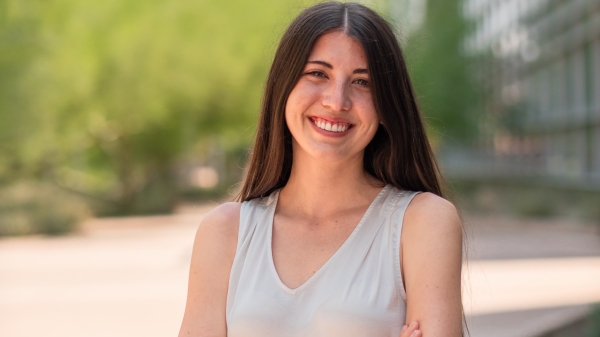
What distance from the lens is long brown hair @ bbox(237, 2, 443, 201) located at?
2.39m

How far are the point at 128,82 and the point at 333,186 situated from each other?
2214 centimetres

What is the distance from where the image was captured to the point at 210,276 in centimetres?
247

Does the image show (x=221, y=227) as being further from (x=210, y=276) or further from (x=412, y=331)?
(x=412, y=331)

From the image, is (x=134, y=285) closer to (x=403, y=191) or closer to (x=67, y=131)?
(x=403, y=191)

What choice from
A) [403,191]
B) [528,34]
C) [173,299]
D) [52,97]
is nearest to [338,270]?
[403,191]

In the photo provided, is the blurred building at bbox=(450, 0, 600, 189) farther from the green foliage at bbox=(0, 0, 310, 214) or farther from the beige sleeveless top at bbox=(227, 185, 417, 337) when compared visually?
the beige sleeveless top at bbox=(227, 185, 417, 337)

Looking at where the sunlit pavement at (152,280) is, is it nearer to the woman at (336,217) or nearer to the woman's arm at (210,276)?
the woman at (336,217)

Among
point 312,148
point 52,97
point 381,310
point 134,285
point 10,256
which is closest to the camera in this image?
point 381,310

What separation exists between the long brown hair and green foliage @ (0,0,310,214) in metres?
15.9

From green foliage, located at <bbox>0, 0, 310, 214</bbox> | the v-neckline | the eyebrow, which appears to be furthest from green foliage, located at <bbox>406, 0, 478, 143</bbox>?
the eyebrow

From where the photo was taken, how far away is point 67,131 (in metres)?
24.0

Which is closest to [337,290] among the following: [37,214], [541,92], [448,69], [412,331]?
[412,331]

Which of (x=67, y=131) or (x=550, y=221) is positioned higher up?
(x=67, y=131)

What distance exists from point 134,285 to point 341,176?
904 cm
